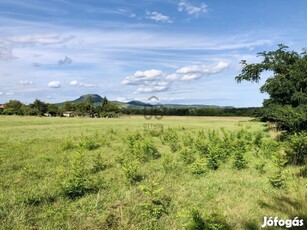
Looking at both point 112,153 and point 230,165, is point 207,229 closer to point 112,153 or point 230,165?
point 230,165

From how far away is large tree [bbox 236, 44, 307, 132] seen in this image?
65.1ft

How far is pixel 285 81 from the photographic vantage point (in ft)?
72.2

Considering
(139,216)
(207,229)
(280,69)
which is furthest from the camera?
(280,69)

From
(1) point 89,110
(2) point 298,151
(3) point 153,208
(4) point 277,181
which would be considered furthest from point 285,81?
(1) point 89,110

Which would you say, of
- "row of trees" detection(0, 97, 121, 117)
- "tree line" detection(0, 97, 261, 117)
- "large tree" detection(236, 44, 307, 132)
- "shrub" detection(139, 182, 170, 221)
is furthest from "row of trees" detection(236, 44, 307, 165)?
"row of trees" detection(0, 97, 121, 117)

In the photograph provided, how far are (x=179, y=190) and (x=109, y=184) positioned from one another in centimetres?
250

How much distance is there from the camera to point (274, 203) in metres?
8.64

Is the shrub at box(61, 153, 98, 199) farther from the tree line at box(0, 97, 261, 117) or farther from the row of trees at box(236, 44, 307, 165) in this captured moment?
the tree line at box(0, 97, 261, 117)

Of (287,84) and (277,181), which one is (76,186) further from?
(287,84)

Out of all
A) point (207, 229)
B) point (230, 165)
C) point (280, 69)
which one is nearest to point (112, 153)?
point (230, 165)

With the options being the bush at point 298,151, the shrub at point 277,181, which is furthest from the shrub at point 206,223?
the bush at point 298,151

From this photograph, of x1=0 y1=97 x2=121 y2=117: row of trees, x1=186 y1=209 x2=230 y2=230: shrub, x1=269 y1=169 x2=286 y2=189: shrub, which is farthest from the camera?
x1=0 y1=97 x2=121 y2=117: row of trees

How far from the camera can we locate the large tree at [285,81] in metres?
19.8

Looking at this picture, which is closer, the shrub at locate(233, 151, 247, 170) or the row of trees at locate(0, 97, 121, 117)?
the shrub at locate(233, 151, 247, 170)
